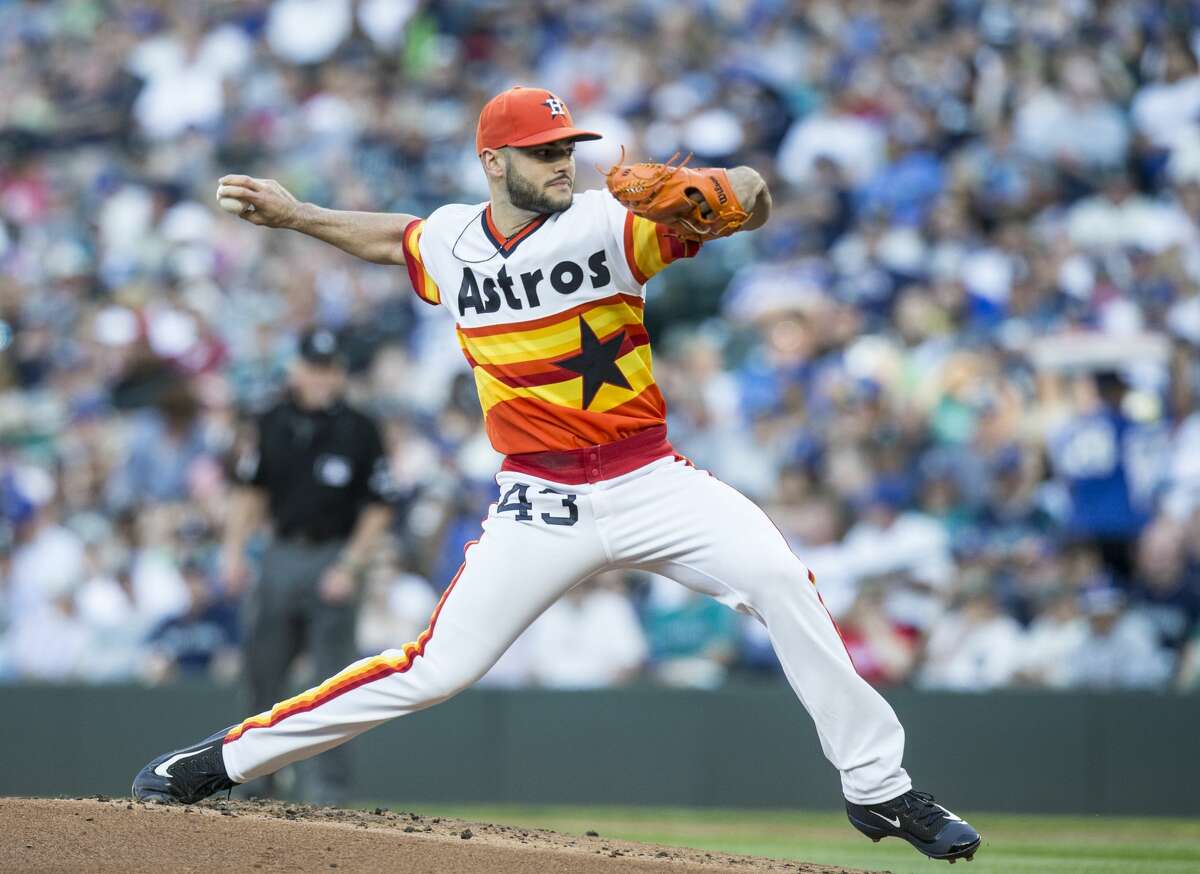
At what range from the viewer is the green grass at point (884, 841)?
7.43 m

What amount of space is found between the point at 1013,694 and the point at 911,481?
174 centimetres

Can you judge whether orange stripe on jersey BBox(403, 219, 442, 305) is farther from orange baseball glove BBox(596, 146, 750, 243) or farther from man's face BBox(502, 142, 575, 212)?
orange baseball glove BBox(596, 146, 750, 243)

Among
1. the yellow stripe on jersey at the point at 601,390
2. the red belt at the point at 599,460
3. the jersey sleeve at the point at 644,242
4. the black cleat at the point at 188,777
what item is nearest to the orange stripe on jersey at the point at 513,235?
the jersey sleeve at the point at 644,242

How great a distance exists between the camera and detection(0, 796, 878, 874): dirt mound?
17.5 ft

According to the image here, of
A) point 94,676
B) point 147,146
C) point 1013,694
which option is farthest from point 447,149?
point 1013,694

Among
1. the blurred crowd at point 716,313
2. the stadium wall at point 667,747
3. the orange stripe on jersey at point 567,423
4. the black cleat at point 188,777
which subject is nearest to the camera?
the orange stripe on jersey at point 567,423

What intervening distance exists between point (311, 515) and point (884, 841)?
3.51m

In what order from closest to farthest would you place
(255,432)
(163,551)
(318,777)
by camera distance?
(318,777), (255,432), (163,551)

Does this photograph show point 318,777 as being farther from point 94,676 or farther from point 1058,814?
point 1058,814

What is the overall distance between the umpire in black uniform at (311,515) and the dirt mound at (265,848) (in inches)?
122

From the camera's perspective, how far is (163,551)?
1220 cm

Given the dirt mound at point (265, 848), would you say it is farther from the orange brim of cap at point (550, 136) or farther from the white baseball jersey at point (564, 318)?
the orange brim of cap at point (550, 136)

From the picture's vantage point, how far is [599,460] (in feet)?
18.6

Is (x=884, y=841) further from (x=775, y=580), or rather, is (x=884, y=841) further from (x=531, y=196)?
(x=531, y=196)
